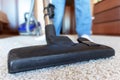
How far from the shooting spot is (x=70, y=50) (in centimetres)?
64

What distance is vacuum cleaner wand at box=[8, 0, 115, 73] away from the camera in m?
0.54

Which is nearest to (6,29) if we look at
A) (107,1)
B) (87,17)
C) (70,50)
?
(107,1)

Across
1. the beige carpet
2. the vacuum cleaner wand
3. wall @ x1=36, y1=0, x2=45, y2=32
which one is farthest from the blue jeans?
wall @ x1=36, y1=0, x2=45, y2=32

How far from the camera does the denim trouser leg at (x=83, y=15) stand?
1.11 meters

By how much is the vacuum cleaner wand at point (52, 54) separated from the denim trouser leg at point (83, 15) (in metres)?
0.43

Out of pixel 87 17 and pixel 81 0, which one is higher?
pixel 81 0

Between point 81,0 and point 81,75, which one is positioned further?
point 81,0

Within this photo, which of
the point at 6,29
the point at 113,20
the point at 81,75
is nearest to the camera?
the point at 81,75

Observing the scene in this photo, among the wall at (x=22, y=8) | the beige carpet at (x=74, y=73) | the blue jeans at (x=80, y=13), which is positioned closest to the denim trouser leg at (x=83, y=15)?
the blue jeans at (x=80, y=13)

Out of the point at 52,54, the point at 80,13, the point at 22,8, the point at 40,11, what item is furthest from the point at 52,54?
the point at 22,8

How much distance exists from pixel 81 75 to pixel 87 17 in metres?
0.71

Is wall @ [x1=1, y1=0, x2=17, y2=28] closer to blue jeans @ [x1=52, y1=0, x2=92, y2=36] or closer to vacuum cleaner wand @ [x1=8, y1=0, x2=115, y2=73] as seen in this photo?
blue jeans @ [x1=52, y1=0, x2=92, y2=36]

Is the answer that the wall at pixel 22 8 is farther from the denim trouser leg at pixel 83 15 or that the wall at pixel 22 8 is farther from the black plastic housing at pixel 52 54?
the black plastic housing at pixel 52 54

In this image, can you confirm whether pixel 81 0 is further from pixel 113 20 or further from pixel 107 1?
pixel 107 1
